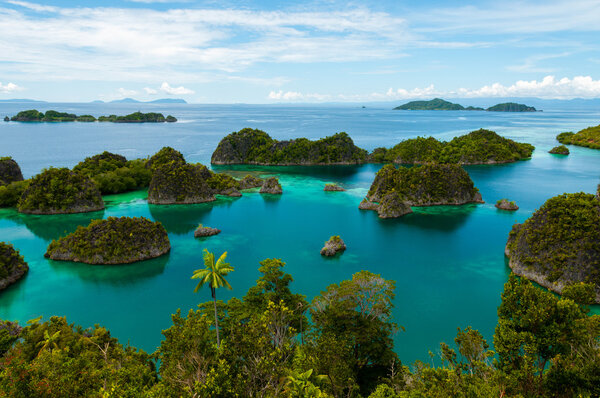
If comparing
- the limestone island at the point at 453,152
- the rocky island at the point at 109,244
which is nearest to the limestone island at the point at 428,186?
the limestone island at the point at 453,152

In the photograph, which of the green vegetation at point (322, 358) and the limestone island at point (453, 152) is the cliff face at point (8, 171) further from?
the limestone island at point (453, 152)

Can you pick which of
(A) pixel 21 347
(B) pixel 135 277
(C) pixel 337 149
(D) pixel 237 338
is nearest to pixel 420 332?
(D) pixel 237 338

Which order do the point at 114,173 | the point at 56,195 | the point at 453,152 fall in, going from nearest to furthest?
the point at 56,195, the point at 114,173, the point at 453,152

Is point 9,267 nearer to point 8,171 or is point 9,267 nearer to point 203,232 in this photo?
point 203,232

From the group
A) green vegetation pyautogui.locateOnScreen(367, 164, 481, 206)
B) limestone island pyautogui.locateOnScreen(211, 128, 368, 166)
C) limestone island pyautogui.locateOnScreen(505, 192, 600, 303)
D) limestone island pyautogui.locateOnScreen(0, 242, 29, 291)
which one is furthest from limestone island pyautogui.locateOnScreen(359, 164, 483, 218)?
limestone island pyautogui.locateOnScreen(0, 242, 29, 291)

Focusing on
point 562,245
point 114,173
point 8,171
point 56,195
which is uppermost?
point 8,171

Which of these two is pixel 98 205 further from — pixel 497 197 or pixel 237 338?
pixel 497 197

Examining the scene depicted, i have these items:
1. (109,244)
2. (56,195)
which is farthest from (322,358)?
(56,195)
